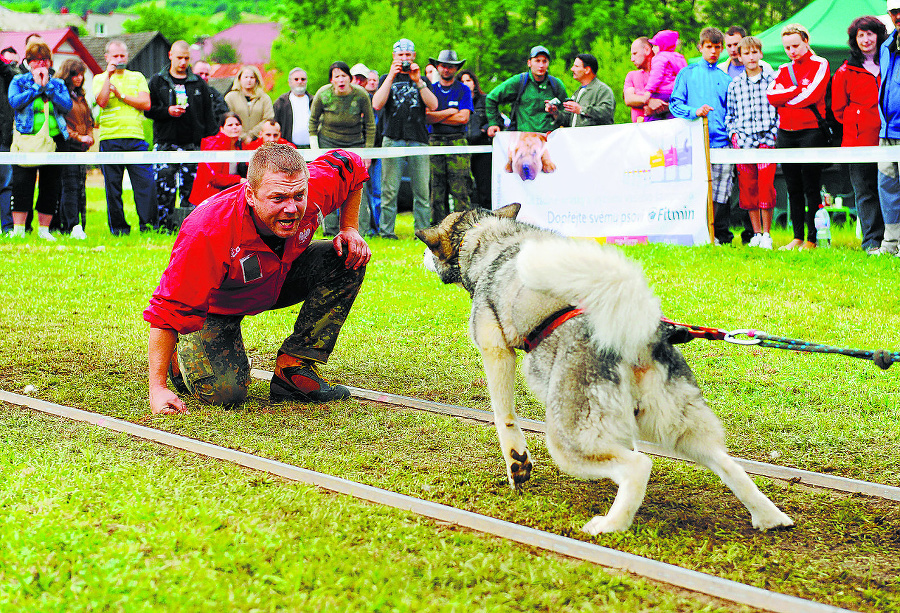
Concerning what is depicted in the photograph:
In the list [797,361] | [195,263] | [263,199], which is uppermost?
[263,199]

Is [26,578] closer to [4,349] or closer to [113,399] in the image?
[113,399]

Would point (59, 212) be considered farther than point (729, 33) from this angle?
Yes

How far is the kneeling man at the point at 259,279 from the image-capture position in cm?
465

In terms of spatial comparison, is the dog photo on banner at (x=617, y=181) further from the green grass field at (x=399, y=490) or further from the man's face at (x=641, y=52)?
the green grass field at (x=399, y=490)

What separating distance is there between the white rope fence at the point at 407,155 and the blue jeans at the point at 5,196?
1.53 ft

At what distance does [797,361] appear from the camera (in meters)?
6.15

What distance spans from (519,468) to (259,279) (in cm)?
204

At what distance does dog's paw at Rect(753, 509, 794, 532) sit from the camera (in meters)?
3.43

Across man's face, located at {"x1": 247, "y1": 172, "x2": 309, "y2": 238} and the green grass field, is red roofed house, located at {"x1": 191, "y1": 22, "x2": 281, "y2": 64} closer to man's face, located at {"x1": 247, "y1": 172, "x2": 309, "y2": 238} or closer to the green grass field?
the green grass field

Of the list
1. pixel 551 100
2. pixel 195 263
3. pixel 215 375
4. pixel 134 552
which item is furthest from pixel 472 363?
pixel 551 100

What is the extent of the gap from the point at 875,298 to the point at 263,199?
5.70 m

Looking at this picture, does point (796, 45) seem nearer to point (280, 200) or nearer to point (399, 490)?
point (280, 200)

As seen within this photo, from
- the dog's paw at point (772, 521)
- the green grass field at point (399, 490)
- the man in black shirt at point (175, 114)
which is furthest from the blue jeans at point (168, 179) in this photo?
the dog's paw at point (772, 521)

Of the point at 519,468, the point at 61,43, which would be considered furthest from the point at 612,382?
the point at 61,43
